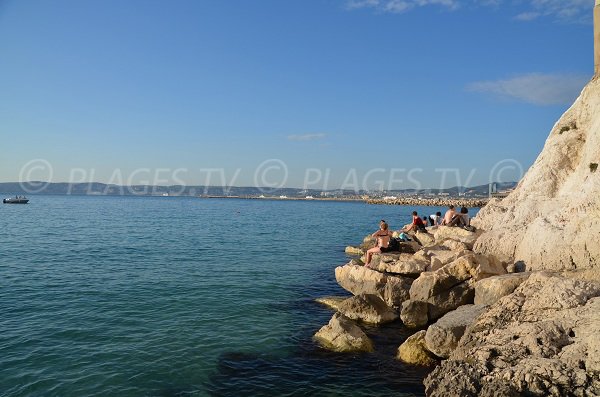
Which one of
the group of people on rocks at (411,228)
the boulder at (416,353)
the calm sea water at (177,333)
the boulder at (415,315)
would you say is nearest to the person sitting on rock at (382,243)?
the group of people on rocks at (411,228)

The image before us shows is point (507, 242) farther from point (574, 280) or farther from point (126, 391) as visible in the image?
point (126, 391)

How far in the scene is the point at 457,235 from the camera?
22.8 m

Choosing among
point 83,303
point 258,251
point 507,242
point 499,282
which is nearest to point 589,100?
point 507,242

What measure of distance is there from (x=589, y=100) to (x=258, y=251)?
75.4ft

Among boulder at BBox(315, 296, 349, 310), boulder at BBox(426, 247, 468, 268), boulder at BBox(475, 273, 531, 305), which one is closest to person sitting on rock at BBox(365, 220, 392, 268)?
boulder at BBox(426, 247, 468, 268)

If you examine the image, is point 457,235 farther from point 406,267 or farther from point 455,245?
point 406,267

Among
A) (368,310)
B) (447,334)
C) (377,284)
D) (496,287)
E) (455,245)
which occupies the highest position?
(455,245)

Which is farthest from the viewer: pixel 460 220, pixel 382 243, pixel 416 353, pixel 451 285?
pixel 460 220

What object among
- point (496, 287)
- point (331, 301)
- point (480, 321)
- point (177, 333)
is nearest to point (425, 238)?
point (331, 301)

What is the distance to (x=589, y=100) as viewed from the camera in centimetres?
2212

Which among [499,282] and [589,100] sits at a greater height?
[589,100]

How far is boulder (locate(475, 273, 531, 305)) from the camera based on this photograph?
41.0ft

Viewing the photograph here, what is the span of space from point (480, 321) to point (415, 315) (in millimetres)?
3535

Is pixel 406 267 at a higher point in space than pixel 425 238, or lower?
lower
